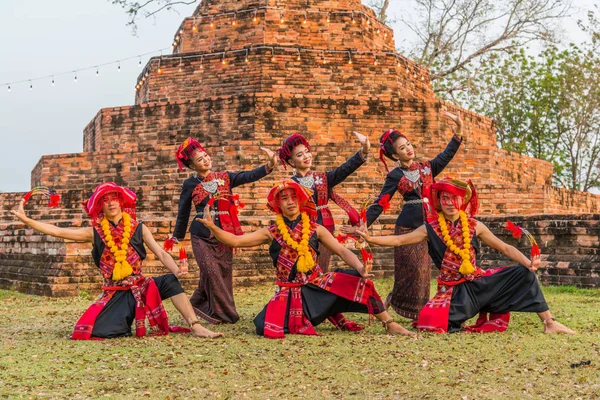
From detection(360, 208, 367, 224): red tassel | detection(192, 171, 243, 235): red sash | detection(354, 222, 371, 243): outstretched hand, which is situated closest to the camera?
detection(354, 222, 371, 243): outstretched hand

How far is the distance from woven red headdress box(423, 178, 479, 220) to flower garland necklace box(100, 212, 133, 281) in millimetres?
2596

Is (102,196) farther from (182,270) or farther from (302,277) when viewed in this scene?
(302,277)

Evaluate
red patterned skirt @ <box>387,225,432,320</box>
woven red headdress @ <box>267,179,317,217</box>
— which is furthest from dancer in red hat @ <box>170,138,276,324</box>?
red patterned skirt @ <box>387,225,432,320</box>

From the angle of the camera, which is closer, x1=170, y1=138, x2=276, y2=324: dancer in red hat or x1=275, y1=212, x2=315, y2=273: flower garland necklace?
x1=275, y1=212, x2=315, y2=273: flower garland necklace

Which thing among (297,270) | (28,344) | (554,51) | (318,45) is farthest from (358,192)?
(554,51)

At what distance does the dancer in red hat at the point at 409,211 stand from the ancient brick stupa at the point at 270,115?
231 inches

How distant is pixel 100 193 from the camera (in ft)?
22.7

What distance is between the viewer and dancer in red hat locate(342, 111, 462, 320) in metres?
7.52

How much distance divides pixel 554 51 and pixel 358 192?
524 inches

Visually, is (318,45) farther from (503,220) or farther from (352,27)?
(503,220)

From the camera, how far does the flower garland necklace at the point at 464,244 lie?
6.82 m

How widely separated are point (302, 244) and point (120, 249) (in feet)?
4.98

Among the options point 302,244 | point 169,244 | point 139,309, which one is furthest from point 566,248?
point 139,309

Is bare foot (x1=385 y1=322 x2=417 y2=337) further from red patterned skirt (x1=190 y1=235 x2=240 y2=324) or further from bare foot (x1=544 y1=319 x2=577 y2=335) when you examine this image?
red patterned skirt (x1=190 y1=235 x2=240 y2=324)
